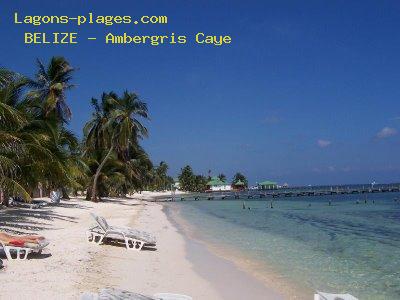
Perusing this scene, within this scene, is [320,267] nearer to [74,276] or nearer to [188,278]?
[188,278]

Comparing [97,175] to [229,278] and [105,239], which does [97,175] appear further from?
[229,278]

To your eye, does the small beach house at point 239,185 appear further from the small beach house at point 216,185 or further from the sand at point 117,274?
the sand at point 117,274

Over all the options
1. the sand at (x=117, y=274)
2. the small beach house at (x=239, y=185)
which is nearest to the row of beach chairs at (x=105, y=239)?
the sand at (x=117, y=274)

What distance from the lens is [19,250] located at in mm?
8836

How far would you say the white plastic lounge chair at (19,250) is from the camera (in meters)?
8.58

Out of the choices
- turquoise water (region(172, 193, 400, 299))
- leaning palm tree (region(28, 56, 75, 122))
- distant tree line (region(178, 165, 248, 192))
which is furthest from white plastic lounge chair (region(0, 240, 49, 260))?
distant tree line (region(178, 165, 248, 192))

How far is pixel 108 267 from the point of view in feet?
31.2

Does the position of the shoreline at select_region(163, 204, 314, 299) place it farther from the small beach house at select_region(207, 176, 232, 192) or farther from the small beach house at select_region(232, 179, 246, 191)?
the small beach house at select_region(232, 179, 246, 191)

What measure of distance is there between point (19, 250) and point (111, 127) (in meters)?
32.2

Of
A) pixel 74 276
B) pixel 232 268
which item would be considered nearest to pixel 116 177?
pixel 232 268

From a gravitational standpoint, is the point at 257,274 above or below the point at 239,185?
below

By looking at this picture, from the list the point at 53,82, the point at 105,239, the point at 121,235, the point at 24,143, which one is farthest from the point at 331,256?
the point at 53,82

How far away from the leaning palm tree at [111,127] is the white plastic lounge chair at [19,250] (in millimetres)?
30088

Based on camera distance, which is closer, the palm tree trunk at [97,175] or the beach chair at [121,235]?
the beach chair at [121,235]
